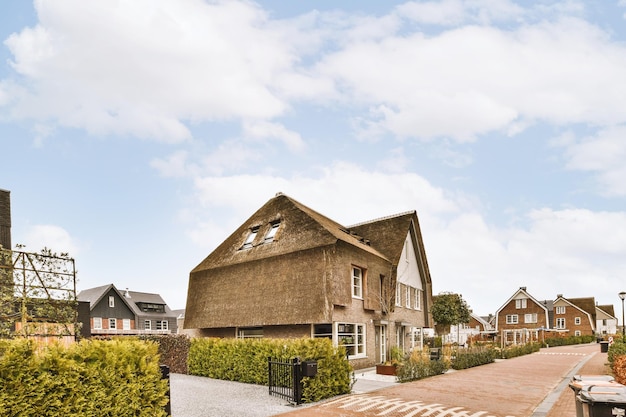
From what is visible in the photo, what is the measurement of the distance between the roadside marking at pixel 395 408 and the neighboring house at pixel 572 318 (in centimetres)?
7289

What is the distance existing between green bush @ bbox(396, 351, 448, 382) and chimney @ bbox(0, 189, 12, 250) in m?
21.1

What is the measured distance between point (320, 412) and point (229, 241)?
18283mm

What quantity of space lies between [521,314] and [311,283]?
60.5m

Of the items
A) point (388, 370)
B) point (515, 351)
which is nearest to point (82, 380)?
point (388, 370)

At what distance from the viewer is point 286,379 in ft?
51.0

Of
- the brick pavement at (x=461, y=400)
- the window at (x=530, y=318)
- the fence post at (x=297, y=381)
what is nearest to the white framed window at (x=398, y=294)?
→ the brick pavement at (x=461, y=400)

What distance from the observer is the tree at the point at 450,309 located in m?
47.8

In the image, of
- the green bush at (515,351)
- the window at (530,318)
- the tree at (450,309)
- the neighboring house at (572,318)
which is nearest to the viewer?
the green bush at (515,351)

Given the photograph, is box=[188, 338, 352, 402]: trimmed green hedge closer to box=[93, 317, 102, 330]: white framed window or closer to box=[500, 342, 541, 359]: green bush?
box=[500, 342, 541, 359]: green bush

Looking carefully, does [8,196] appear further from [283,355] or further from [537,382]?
[537,382]

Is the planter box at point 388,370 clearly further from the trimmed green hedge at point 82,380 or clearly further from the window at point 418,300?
the trimmed green hedge at point 82,380

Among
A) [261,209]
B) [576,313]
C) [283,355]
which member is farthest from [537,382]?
[576,313]

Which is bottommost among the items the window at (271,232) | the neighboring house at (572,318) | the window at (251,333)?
the neighboring house at (572,318)

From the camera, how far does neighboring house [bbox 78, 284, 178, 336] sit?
5659 centimetres
